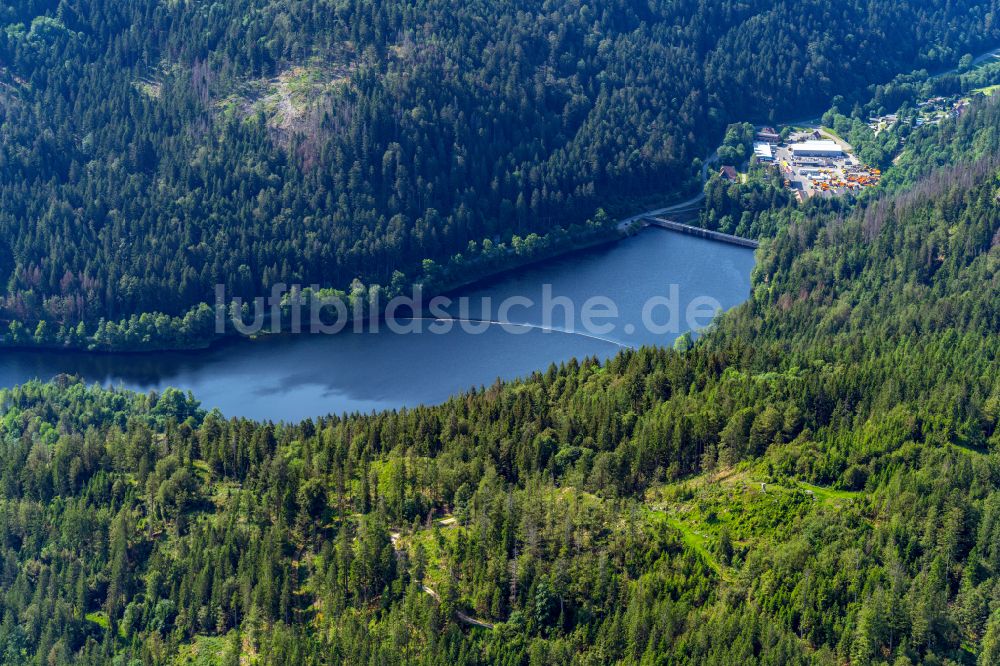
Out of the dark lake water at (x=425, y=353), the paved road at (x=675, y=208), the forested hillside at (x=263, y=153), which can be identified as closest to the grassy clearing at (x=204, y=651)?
the dark lake water at (x=425, y=353)

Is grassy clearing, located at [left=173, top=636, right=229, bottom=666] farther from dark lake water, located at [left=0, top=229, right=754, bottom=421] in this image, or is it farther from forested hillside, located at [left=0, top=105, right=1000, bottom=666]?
dark lake water, located at [left=0, top=229, right=754, bottom=421]

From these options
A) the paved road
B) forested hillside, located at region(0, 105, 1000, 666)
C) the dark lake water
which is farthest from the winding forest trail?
the paved road

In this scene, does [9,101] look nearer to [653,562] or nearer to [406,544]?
[406,544]

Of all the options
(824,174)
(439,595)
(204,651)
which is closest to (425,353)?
(204,651)

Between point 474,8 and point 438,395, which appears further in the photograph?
point 474,8

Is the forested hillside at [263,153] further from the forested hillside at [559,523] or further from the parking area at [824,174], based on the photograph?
the forested hillside at [559,523]

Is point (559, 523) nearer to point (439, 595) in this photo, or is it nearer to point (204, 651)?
point (439, 595)

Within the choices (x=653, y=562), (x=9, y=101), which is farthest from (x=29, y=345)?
(x=653, y=562)
